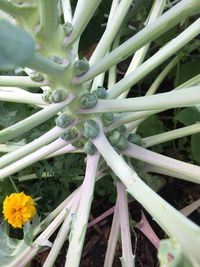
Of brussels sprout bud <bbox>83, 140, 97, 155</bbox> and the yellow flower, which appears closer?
brussels sprout bud <bbox>83, 140, 97, 155</bbox>

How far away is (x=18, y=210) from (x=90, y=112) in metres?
0.31

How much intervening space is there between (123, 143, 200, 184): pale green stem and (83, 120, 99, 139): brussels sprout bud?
0.08 metres

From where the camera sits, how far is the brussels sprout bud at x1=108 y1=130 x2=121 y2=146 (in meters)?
1.00

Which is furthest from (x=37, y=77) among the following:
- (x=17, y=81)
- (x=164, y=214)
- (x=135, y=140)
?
(x=164, y=214)

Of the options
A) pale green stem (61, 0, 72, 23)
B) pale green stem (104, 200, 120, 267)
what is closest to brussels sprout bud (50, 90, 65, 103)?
pale green stem (61, 0, 72, 23)

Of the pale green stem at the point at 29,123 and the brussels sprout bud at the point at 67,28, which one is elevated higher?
the brussels sprout bud at the point at 67,28

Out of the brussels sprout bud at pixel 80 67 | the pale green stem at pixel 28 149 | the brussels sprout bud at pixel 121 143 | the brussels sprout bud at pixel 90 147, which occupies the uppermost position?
the brussels sprout bud at pixel 80 67

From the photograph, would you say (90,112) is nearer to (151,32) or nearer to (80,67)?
(80,67)

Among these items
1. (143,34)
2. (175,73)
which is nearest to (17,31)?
(143,34)

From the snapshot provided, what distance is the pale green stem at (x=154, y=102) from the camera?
29.7 inches

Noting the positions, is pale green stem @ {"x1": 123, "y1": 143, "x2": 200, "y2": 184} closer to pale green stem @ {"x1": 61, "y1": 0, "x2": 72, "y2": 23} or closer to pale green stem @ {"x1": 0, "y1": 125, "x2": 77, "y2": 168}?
pale green stem @ {"x1": 0, "y1": 125, "x2": 77, "y2": 168}

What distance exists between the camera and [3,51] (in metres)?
0.53

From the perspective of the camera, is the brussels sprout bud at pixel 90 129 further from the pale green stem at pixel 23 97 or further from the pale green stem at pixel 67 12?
the pale green stem at pixel 67 12

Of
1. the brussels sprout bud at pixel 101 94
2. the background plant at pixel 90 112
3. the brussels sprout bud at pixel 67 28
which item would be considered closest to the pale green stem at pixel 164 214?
the background plant at pixel 90 112
